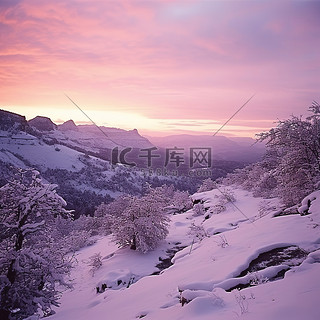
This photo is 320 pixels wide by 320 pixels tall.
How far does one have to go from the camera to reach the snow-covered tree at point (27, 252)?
7.55m

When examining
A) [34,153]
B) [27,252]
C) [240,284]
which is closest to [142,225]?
→ [27,252]

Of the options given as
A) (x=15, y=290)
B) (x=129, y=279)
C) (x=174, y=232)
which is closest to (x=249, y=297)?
(x=15, y=290)

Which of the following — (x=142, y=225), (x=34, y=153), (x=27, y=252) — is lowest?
(x=142, y=225)

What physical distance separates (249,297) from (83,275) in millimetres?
12812

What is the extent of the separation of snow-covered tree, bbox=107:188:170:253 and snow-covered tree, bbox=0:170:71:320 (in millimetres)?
7258

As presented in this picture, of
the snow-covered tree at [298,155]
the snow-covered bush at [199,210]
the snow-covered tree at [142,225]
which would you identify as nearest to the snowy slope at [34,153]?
the snow-covered bush at [199,210]

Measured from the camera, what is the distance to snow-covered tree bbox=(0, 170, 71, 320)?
7547mm

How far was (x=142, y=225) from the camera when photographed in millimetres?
15656

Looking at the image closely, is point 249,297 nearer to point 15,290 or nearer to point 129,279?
point 15,290

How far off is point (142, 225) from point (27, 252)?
28.6ft

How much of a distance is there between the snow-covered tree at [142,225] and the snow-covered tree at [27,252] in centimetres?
726

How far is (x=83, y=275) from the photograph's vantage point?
1462cm

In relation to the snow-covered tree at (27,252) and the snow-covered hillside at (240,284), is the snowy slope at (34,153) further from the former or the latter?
the snow-covered hillside at (240,284)

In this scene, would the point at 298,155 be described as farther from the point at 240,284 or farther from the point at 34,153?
the point at 34,153
